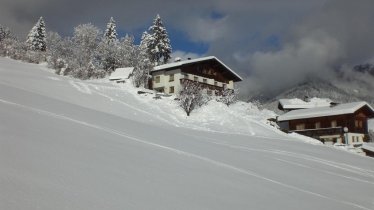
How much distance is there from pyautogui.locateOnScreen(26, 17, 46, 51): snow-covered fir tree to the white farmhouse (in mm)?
36015

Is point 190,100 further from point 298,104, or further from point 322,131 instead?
point 298,104

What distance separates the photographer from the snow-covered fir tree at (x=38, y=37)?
91.6 meters

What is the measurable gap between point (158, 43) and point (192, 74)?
69.6 ft

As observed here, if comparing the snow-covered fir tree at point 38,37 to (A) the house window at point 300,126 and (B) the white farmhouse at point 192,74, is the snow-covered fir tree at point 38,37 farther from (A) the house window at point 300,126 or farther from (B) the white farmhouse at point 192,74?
(A) the house window at point 300,126

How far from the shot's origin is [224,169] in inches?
484

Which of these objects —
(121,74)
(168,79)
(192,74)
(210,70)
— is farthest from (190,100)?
(210,70)

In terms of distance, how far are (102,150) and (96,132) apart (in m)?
2.80

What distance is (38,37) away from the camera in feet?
306

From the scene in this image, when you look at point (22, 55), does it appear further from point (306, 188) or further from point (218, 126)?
point (306, 188)

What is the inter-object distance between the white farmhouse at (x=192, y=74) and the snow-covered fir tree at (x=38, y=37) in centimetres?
3602

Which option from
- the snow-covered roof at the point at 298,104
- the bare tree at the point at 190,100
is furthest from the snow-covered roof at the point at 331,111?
the bare tree at the point at 190,100

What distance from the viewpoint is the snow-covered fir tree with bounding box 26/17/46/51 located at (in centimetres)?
9162

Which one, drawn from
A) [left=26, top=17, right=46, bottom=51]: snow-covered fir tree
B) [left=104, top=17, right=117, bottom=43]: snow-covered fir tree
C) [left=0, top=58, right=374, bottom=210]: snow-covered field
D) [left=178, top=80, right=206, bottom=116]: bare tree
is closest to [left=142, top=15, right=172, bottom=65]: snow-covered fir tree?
[left=104, top=17, right=117, bottom=43]: snow-covered fir tree

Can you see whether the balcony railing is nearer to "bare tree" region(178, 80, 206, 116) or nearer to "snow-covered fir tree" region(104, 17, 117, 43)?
"bare tree" region(178, 80, 206, 116)
